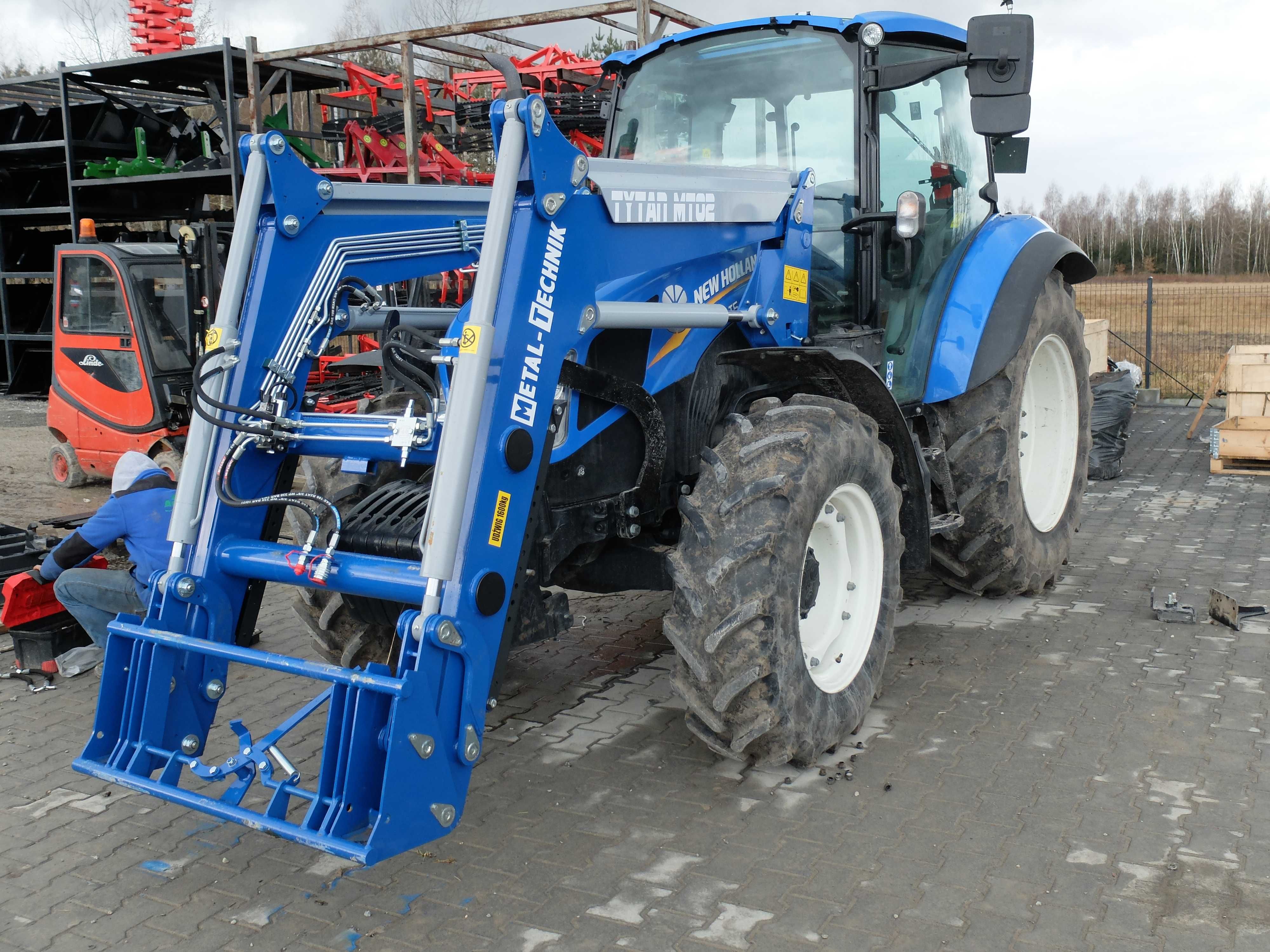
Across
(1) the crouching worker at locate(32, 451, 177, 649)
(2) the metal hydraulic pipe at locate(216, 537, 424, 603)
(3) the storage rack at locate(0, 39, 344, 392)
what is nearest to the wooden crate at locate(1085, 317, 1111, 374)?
(3) the storage rack at locate(0, 39, 344, 392)

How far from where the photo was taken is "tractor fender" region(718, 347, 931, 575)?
4172 millimetres

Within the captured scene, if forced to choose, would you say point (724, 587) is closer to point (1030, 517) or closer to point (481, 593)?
point (481, 593)

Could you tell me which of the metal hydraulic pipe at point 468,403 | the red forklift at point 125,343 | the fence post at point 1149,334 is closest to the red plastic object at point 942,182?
the metal hydraulic pipe at point 468,403

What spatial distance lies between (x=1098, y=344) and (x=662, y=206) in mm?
9339

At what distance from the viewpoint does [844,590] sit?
432 cm

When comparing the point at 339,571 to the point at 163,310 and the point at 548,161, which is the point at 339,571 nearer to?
the point at 548,161

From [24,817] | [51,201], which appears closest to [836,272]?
[24,817]

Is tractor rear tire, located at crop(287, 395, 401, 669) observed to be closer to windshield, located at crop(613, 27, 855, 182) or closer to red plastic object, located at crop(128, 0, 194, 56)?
windshield, located at crop(613, 27, 855, 182)

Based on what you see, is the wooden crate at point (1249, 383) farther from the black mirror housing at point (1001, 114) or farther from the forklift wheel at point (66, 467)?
the forklift wheel at point (66, 467)

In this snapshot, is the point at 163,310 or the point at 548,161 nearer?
the point at 548,161

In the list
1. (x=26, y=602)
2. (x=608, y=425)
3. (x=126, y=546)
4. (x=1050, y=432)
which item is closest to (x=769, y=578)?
(x=608, y=425)

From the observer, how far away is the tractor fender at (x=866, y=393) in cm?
417

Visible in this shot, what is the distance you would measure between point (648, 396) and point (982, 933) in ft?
6.48

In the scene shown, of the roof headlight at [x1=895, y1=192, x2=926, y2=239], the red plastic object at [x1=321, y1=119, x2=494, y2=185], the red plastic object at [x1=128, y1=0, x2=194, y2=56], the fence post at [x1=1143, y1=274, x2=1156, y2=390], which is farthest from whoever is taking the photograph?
the red plastic object at [x1=128, y1=0, x2=194, y2=56]
